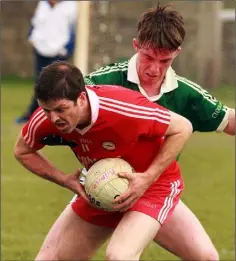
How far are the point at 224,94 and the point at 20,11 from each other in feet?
27.8

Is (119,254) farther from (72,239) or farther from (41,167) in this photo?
(41,167)

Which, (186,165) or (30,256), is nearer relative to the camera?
(30,256)

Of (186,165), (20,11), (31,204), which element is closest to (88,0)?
(186,165)

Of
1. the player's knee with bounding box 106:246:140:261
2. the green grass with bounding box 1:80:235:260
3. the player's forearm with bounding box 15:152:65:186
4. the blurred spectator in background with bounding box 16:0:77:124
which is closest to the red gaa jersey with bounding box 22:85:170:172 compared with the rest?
the player's forearm with bounding box 15:152:65:186

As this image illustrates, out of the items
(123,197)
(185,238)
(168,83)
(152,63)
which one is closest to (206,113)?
(168,83)

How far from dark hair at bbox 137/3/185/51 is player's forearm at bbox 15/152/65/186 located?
0.94 m

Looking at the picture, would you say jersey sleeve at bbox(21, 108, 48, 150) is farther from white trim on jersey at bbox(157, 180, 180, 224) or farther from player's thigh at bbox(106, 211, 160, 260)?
white trim on jersey at bbox(157, 180, 180, 224)

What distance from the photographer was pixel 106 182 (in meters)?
5.64

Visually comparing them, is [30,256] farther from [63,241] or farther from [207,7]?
[207,7]

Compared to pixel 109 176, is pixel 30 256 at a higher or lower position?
lower

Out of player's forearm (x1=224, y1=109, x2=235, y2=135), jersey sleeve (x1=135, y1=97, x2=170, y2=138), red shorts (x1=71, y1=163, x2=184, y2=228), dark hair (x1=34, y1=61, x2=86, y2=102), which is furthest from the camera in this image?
player's forearm (x1=224, y1=109, x2=235, y2=135)

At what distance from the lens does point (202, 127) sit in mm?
6336

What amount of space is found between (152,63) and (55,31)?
12.0m

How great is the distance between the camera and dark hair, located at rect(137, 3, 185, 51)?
590 cm
